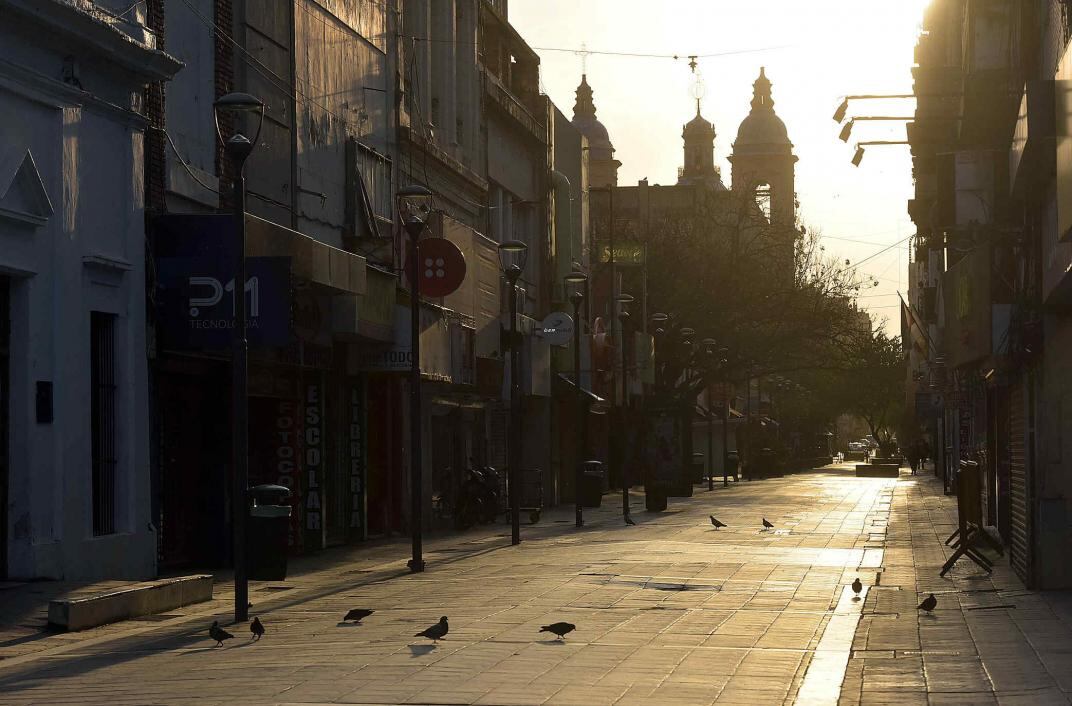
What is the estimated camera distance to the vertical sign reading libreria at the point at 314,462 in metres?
25.6

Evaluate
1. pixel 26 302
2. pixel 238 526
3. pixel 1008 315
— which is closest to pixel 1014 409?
pixel 1008 315

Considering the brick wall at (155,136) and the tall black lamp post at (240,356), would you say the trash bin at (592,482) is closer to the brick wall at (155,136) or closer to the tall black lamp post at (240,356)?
the brick wall at (155,136)

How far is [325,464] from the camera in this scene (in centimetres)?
2689

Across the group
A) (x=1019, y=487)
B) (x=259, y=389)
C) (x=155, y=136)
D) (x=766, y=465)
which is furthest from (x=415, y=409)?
(x=766, y=465)

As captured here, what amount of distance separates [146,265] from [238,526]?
5070 millimetres

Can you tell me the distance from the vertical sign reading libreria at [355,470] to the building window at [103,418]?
30.7ft

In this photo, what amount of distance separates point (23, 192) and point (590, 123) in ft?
413

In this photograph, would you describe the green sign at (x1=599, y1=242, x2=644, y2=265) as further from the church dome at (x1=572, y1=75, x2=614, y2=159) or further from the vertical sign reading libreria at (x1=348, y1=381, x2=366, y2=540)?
the church dome at (x1=572, y1=75, x2=614, y2=159)

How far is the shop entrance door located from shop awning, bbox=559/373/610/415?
93.1 feet

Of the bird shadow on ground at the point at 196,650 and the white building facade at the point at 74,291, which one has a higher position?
the white building facade at the point at 74,291

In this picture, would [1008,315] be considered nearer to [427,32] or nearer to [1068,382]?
[1068,382]

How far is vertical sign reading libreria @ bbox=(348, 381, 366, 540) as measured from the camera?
92.4ft


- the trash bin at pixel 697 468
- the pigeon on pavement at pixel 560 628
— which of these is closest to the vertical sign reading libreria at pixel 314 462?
the pigeon on pavement at pixel 560 628

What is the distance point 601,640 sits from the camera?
13242 millimetres
